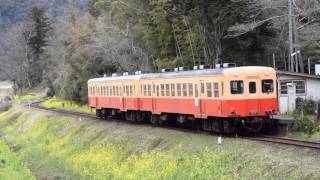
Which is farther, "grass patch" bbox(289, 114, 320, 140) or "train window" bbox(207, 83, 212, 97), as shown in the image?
"train window" bbox(207, 83, 212, 97)

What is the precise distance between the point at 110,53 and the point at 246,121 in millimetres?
34478

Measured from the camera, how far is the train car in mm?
23312

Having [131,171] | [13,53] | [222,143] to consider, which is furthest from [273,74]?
[13,53]

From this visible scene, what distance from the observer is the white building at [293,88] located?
32.2m

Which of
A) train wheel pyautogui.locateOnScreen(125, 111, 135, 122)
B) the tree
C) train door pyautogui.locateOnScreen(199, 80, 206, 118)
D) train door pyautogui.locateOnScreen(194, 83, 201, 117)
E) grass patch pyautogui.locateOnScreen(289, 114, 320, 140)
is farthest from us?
the tree

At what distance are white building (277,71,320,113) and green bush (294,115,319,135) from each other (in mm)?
9030

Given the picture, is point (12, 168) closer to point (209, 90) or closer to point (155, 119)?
point (155, 119)

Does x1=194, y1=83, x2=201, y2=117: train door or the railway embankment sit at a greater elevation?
x1=194, y1=83, x2=201, y2=117: train door

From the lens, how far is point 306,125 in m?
22.8

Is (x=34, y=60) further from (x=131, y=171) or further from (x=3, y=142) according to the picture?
(x=131, y=171)

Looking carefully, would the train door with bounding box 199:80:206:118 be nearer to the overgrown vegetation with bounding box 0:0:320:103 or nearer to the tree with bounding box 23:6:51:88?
the overgrown vegetation with bounding box 0:0:320:103

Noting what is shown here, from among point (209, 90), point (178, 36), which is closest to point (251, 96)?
point (209, 90)

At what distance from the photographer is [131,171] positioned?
2348 cm

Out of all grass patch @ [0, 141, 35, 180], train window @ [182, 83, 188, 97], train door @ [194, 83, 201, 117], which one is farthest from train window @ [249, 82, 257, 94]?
grass patch @ [0, 141, 35, 180]
